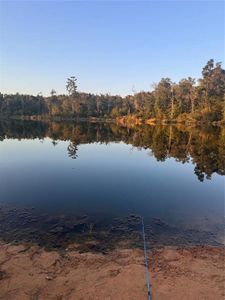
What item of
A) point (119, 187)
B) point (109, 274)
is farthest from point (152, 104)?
point (109, 274)

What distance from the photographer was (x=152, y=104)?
102 m

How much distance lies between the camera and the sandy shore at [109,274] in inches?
230

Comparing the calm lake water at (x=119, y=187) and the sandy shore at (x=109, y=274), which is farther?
the calm lake water at (x=119, y=187)

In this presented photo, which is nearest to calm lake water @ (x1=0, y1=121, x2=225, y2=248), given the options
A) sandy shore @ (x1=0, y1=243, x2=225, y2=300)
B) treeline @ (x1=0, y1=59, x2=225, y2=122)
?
sandy shore @ (x1=0, y1=243, x2=225, y2=300)

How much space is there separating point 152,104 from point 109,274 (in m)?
99.2

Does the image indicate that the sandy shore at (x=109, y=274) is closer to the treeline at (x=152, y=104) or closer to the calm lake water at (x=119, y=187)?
the calm lake water at (x=119, y=187)

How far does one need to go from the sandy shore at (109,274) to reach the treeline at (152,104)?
73977 mm

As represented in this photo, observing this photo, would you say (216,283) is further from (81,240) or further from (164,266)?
(81,240)

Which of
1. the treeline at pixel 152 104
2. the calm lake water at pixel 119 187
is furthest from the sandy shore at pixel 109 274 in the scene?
the treeline at pixel 152 104

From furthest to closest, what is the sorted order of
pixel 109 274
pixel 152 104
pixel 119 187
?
pixel 152 104, pixel 119 187, pixel 109 274

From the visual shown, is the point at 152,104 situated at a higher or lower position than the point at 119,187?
higher

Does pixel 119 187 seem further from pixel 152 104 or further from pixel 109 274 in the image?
pixel 152 104

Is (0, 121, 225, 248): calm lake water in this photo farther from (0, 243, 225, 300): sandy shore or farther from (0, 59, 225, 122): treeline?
(0, 59, 225, 122): treeline

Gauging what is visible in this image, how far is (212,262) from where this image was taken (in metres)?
7.35
